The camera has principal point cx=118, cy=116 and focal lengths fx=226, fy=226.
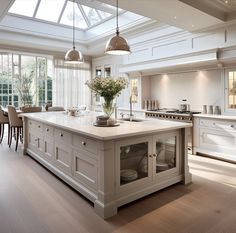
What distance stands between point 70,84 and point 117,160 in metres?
5.57

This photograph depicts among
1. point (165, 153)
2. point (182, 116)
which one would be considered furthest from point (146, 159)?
point (182, 116)

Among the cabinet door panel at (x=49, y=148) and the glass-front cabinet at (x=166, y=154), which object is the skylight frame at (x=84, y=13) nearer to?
the cabinet door panel at (x=49, y=148)

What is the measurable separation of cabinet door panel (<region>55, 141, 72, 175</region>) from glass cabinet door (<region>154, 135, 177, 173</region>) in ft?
3.69

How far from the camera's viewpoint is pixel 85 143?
8.43 feet

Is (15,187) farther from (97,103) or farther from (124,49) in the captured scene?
(97,103)

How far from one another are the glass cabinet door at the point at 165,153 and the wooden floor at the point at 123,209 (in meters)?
0.30

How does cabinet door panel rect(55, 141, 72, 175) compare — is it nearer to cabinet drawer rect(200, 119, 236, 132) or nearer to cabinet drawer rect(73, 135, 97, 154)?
cabinet drawer rect(73, 135, 97, 154)

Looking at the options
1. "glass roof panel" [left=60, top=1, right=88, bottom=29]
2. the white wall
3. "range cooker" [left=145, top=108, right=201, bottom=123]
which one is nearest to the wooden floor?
"range cooker" [left=145, top=108, right=201, bottom=123]

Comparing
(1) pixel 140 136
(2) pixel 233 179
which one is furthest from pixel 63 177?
(2) pixel 233 179

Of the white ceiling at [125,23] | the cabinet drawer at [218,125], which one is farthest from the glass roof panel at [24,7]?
the cabinet drawer at [218,125]

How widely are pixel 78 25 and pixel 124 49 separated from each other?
410 cm

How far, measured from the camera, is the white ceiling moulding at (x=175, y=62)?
4180 millimetres

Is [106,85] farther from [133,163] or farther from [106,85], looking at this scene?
[133,163]

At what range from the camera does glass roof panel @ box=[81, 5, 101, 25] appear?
6.24m
